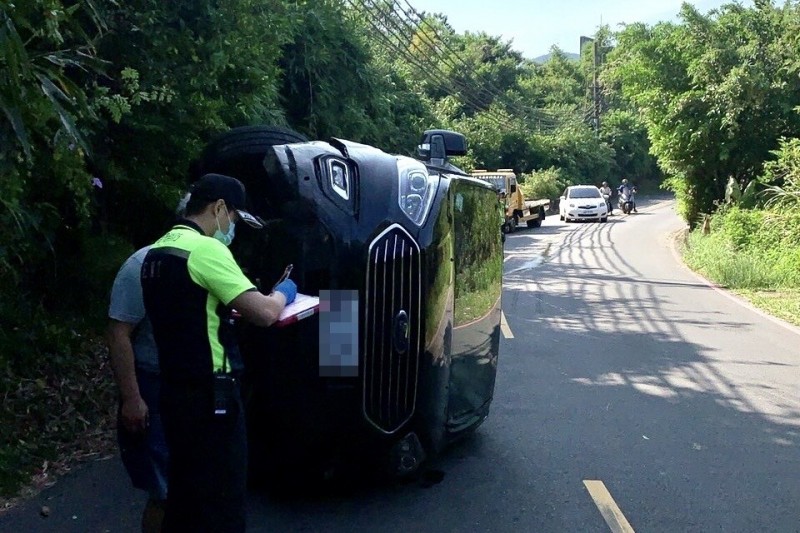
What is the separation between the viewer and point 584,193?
132 feet

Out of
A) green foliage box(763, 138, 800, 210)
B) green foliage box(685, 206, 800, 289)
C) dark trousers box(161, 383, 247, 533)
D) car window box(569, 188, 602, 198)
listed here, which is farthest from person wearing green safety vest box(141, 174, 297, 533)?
car window box(569, 188, 602, 198)

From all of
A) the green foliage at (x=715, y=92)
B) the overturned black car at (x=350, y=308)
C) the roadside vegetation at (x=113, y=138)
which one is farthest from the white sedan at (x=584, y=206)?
the overturned black car at (x=350, y=308)

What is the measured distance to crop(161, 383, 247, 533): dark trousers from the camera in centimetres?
361

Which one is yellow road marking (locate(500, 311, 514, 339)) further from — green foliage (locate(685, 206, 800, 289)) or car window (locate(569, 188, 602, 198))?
car window (locate(569, 188, 602, 198))

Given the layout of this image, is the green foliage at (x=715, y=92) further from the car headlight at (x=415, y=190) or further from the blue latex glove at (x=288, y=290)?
the blue latex glove at (x=288, y=290)

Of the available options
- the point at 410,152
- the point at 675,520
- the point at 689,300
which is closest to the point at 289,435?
the point at 675,520

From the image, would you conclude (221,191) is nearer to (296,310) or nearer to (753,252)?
(296,310)

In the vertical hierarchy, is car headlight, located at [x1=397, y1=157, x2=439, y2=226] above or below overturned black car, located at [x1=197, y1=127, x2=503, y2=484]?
above

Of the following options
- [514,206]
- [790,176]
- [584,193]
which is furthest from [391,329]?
[584,193]

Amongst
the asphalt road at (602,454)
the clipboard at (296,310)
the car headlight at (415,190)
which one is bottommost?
the asphalt road at (602,454)

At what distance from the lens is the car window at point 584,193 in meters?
39.9

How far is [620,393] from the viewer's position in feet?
28.2

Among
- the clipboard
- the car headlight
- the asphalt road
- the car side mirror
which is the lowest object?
the asphalt road

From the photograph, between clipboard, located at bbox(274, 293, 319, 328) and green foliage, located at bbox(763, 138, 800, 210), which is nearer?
clipboard, located at bbox(274, 293, 319, 328)
